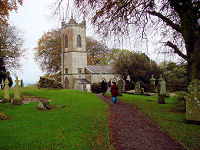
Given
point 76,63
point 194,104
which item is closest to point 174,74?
point 194,104

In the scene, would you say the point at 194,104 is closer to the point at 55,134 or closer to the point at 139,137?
the point at 139,137

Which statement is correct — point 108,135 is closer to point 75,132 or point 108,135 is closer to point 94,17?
point 75,132

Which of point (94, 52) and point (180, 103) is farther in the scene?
point (94, 52)

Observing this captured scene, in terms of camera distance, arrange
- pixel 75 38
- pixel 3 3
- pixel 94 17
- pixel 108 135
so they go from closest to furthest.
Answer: pixel 108 135, pixel 94 17, pixel 3 3, pixel 75 38

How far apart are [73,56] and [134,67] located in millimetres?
18591

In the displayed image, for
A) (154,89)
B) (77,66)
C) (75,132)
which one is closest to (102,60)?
(77,66)

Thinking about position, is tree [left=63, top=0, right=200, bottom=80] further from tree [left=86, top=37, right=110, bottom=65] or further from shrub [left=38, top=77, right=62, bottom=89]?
tree [left=86, top=37, right=110, bottom=65]

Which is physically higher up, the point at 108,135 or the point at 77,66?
the point at 77,66

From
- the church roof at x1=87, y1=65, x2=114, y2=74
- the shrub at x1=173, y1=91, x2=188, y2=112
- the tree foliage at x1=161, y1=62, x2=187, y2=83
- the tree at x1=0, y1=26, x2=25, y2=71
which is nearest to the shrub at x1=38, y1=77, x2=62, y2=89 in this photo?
the tree at x1=0, y1=26, x2=25, y2=71

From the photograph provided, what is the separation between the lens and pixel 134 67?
27484mm

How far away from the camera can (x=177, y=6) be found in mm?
8438

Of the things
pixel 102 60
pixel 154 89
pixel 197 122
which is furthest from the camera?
pixel 102 60

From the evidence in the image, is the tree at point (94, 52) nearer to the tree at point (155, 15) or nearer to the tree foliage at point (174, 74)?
the tree foliage at point (174, 74)

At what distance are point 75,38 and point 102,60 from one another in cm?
1043
